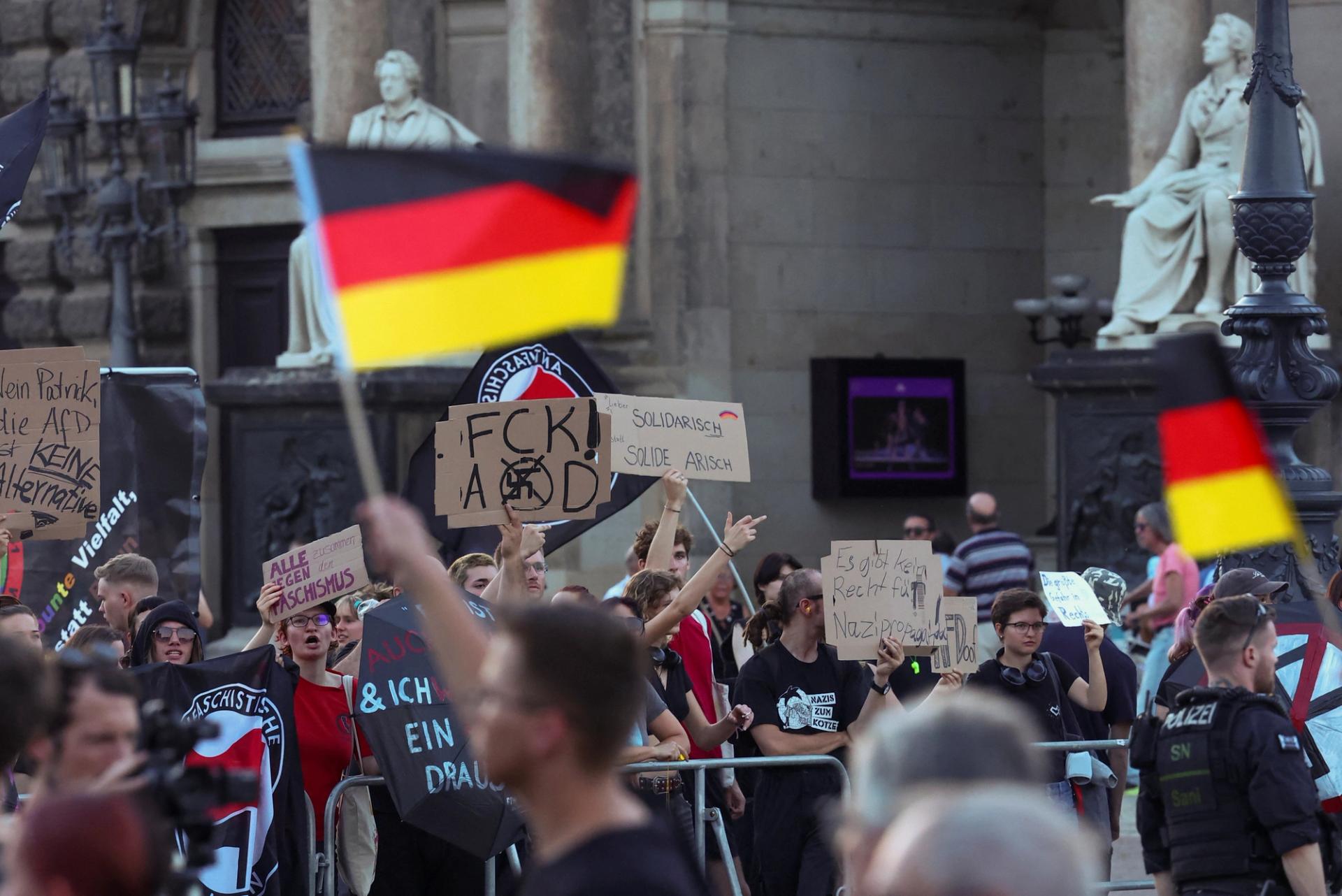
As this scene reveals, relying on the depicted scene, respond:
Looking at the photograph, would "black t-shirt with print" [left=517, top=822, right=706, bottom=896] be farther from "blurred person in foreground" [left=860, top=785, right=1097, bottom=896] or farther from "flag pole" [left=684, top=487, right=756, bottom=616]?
"flag pole" [left=684, top=487, right=756, bottom=616]

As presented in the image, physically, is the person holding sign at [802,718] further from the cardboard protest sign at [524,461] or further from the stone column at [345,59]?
the stone column at [345,59]

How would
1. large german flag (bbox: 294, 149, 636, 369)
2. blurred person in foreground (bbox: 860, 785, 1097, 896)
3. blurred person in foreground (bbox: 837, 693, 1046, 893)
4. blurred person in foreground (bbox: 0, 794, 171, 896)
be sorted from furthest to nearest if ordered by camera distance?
1. large german flag (bbox: 294, 149, 636, 369)
2. blurred person in foreground (bbox: 0, 794, 171, 896)
3. blurred person in foreground (bbox: 837, 693, 1046, 893)
4. blurred person in foreground (bbox: 860, 785, 1097, 896)

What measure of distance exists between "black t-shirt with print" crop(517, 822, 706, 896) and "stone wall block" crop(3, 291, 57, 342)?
16.9m

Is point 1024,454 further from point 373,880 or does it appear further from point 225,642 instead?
point 373,880

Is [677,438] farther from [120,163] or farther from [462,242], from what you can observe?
[120,163]

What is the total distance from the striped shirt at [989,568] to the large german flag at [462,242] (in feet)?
29.3

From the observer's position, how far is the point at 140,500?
10.7 metres

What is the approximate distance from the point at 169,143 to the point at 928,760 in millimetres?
16964

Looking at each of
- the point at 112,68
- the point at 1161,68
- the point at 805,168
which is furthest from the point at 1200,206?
Result: the point at 112,68

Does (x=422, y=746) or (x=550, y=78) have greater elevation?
(x=550, y=78)

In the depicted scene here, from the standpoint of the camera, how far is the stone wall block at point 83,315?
1942 cm

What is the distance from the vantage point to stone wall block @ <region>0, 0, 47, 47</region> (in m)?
19.8

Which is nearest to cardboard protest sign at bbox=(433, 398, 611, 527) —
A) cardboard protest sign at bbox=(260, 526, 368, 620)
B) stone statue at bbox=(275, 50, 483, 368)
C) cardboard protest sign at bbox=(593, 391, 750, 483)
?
cardboard protest sign at bbox=(260, 526, 368, 620)

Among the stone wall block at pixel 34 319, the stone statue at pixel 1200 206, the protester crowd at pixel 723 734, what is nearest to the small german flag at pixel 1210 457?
the protester crowd at pixel 723 734
